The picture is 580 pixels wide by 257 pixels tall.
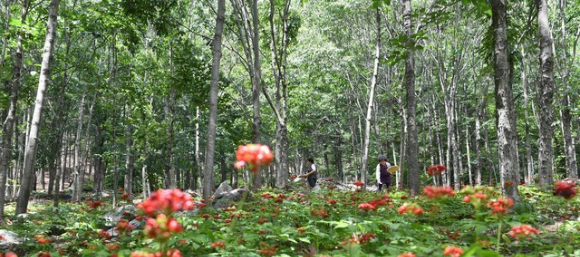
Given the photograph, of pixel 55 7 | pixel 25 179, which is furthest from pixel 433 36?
pixel 25 179

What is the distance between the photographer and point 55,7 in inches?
320

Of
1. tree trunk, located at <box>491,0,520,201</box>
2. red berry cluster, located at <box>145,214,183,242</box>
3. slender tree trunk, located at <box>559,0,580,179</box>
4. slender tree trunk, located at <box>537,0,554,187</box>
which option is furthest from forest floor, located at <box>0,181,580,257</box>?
slender tree trunk, located at <box>559,0,580,179</box>

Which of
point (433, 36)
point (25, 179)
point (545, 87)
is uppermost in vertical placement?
point (433, 36)

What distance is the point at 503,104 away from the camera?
21.2 feet

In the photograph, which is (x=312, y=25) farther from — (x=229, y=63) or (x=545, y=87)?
(x=545, y=87)

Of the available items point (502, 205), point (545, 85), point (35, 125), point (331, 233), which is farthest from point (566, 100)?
point (35, 125)

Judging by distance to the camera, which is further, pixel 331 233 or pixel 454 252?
pixel 331 233

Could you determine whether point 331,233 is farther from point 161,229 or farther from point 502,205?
point 161,229

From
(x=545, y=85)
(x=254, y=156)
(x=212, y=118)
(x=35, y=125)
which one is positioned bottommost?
(x=254, y=156)

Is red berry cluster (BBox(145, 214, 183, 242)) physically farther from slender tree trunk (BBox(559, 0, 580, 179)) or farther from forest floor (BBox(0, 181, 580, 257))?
slender tree trunk (BBox(559, 0, 580, 179))

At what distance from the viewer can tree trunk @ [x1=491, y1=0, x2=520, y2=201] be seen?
6.33 metres

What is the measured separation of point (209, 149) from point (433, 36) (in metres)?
16.3

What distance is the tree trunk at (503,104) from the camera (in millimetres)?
6328

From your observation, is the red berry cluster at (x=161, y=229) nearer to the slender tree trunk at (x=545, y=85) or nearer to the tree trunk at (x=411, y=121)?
the tree trunk at (x=411, y=121)
